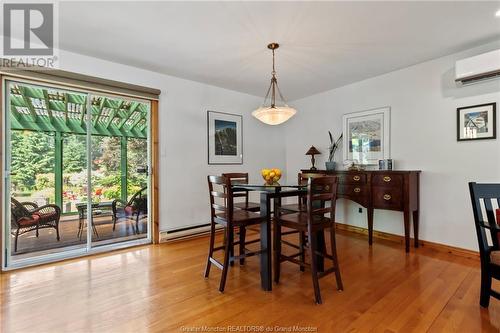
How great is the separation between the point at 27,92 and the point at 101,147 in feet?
2.98

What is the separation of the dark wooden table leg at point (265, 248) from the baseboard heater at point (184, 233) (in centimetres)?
178

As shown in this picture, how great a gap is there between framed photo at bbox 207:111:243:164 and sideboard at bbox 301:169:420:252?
1.89m

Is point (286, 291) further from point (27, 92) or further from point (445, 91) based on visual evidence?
point (27, 92)

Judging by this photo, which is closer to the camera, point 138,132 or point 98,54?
point 98,54

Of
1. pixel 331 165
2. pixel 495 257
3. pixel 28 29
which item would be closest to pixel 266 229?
pixel 495 257

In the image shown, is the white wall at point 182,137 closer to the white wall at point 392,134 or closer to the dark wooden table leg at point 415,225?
the white wall at point 392,134

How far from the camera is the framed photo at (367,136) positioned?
3.59 m

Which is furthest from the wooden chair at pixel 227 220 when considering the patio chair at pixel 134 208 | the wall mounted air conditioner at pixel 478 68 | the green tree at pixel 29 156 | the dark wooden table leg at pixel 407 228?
the wall mounted air conditioner at pixel 478 68

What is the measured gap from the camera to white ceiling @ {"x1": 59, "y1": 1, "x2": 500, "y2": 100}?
82.0 inches

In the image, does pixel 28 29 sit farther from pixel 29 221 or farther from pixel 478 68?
pixel 478 68

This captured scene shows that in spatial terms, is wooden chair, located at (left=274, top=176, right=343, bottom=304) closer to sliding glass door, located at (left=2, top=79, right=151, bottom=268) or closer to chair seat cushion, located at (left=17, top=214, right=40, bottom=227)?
sliding glass door, located at (left=2, top=79, right=151, bottom=268)

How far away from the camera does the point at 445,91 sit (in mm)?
3027

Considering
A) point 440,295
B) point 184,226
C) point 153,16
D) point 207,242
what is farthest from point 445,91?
point 184,226

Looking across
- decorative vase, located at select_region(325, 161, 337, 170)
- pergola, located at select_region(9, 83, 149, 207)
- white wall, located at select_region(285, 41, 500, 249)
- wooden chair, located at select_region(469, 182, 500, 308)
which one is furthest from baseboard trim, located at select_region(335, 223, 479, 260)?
pergola, located at select_region(9, 83, 149, 207)
